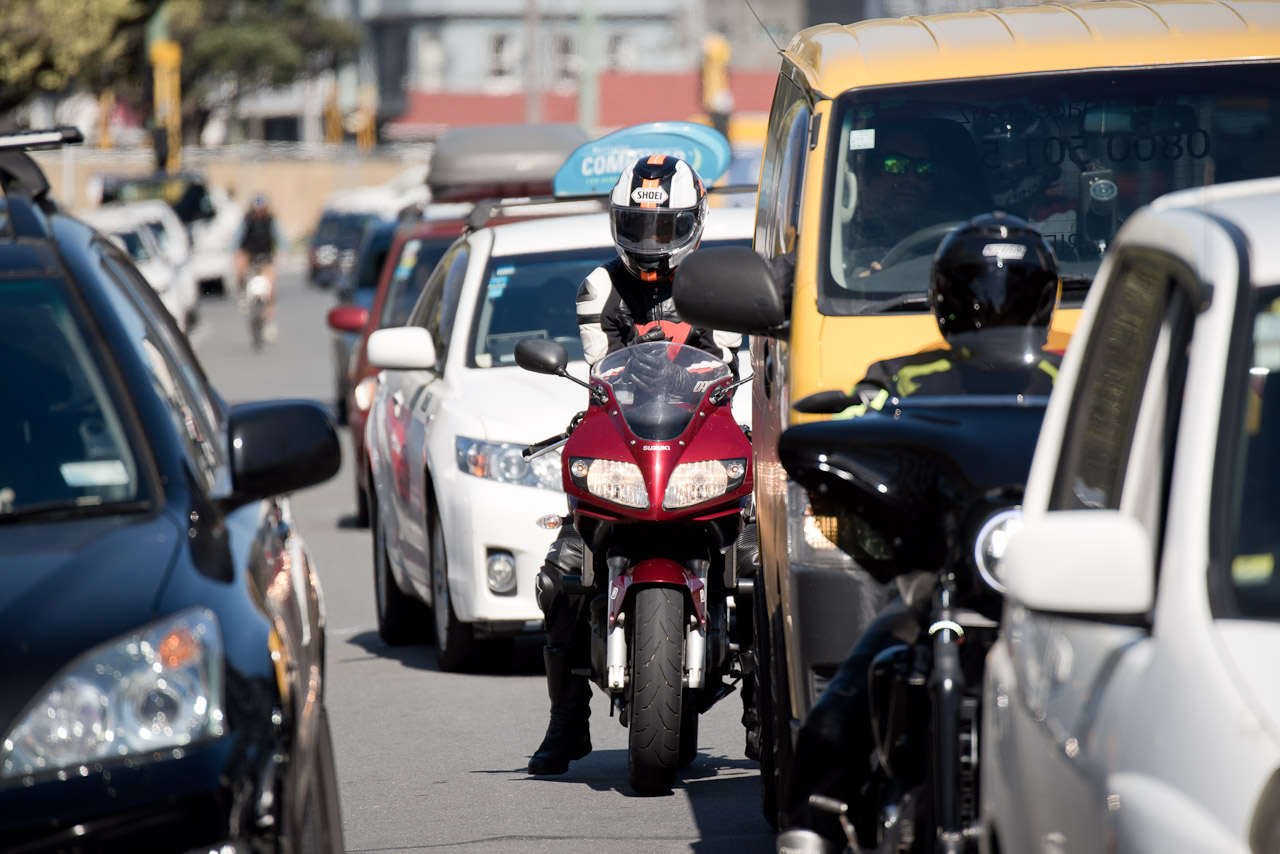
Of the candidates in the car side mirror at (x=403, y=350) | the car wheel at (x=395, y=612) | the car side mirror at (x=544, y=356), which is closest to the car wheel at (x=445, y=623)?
the car side mirror at (x=403, y=350)

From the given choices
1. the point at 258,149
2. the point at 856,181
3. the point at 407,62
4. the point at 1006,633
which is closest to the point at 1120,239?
the point at 1006,633

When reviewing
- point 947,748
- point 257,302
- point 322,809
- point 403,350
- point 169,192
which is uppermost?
point 947,748

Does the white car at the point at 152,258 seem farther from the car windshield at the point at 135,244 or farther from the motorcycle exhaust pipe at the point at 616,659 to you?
the motorcycle exhaust pipe at the point at 616,659

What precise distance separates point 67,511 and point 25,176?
151 centimetres

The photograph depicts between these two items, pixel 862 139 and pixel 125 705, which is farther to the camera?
pixel 862 139

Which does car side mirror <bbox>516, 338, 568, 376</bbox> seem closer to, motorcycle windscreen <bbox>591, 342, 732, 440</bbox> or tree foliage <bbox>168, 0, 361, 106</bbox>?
motorcycle windscreen <bbox>591, 342, 732, 440</bbox>

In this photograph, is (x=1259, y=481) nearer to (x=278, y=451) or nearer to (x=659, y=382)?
(x=278, y=451)

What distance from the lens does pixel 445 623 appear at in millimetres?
9078

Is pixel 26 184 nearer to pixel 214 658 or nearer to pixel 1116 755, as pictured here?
Result: pixel 214 658

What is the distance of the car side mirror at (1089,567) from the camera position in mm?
2742

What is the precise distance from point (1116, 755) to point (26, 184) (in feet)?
11.5

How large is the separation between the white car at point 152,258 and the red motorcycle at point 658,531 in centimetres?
2240

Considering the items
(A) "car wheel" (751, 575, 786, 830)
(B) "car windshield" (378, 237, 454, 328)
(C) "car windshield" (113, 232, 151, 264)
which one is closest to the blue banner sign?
(B) "car windshield" (378, 237, 454, 328)

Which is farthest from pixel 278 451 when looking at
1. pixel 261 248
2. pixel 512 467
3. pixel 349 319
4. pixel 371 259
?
pixel 261 248
